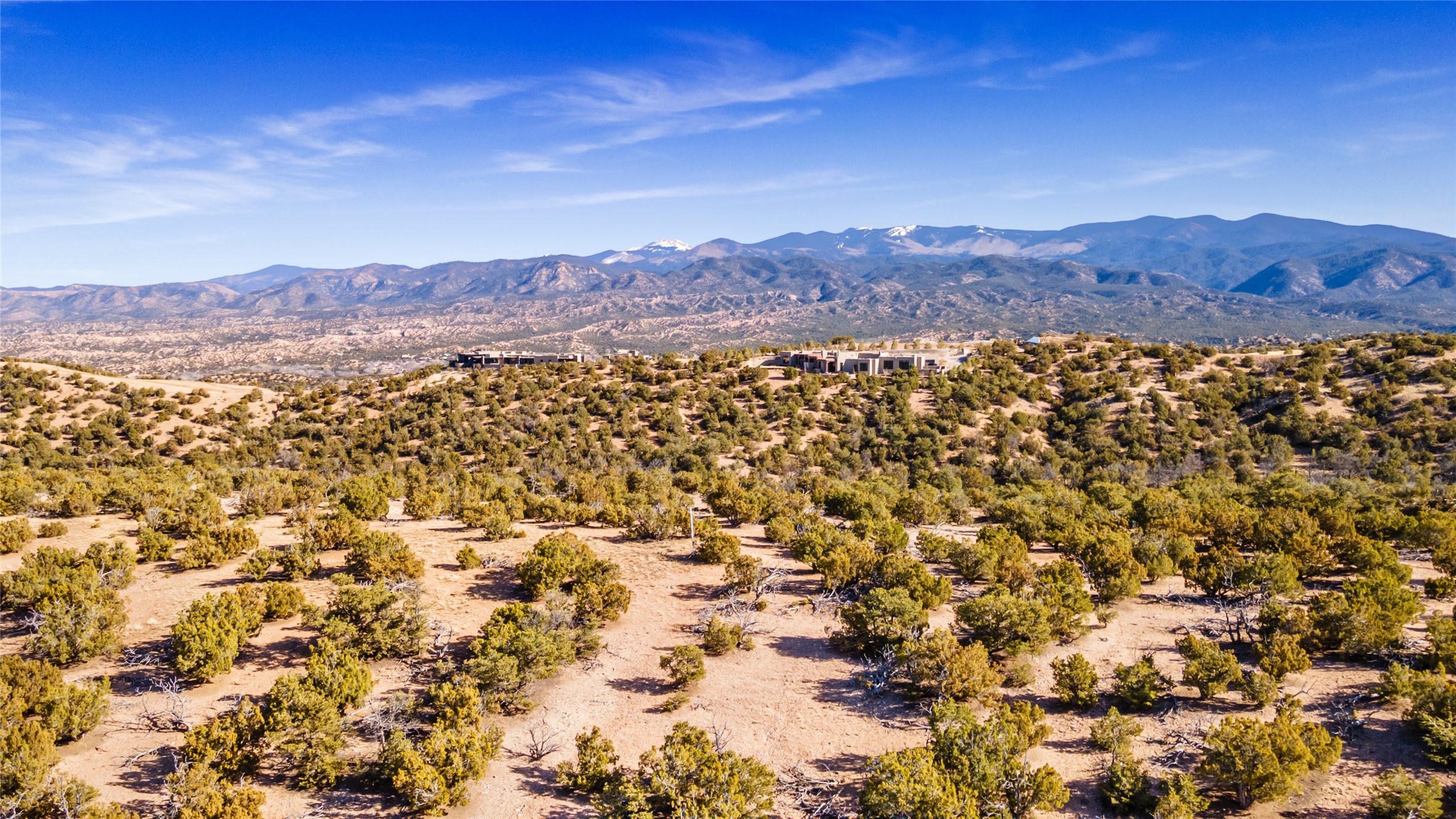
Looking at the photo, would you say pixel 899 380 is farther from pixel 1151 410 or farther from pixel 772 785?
A: pixel 772 785

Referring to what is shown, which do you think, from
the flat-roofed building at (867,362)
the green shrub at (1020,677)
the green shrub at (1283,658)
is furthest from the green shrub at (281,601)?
the flat-roofed building at (867,362)

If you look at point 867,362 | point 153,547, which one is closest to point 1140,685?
point 153,547

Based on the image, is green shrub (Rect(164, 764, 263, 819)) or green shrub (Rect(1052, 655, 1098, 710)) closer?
green shrub (Rect(164, 764, 263, 819))

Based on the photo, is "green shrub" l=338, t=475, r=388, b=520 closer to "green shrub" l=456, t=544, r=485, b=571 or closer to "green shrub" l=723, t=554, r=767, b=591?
"green shrub" l=456, t=544, r=485, b=571

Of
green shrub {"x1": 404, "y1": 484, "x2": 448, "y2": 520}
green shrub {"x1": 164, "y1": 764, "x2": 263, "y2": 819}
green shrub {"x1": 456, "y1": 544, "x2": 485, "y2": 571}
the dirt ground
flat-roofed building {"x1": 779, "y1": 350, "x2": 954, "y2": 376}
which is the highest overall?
flat-roofed building {"x1": 779, "y1": 350, "x2": 954, "y2": 376}

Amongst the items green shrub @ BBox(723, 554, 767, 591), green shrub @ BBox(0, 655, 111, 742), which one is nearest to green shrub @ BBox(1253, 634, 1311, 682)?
green shrub @ BBox(723, 554, 767, 591)

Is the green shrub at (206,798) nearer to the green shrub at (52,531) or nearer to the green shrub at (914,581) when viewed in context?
the green shrub at (914,581)
